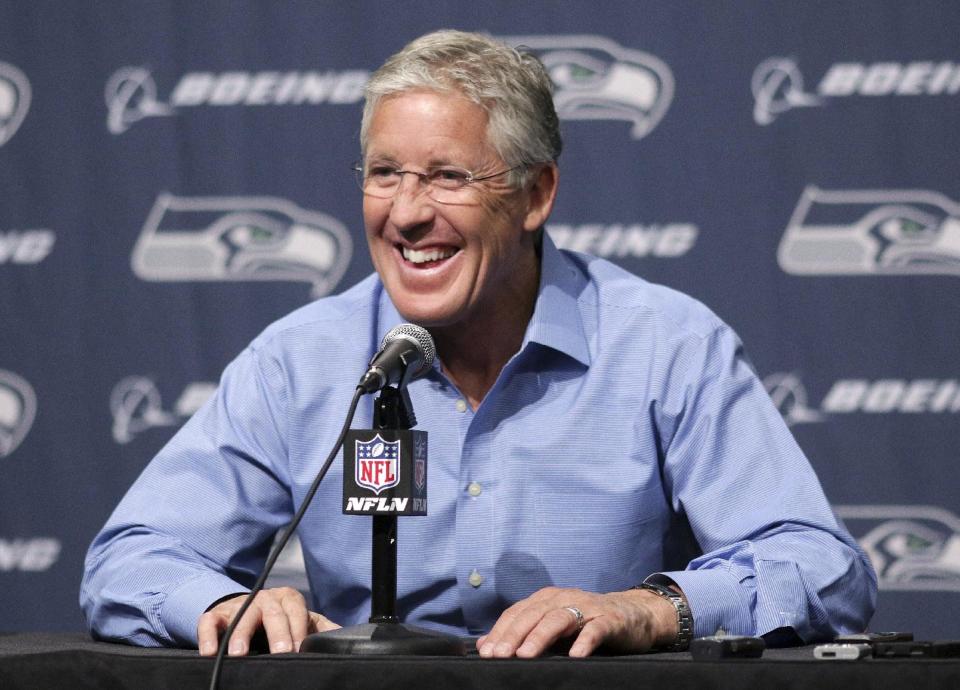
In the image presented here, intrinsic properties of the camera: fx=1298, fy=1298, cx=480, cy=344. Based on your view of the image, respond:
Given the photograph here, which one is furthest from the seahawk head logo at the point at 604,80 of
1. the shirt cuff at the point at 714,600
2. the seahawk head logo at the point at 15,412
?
the shirt cuff at the point at 714,600

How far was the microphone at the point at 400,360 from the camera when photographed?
155 cm

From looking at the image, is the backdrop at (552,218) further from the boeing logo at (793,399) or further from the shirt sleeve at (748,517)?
the shirt sleeve at (748,517)

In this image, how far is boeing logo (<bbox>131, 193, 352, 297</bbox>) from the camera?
11.9 feet

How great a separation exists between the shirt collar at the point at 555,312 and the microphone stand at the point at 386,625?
71 centimetres

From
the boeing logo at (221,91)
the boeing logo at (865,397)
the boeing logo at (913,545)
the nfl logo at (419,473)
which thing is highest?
the boeing logo at (221,91)

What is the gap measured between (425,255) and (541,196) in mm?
294

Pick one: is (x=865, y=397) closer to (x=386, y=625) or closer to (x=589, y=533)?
(x=589, y=533)

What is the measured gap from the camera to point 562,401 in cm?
227

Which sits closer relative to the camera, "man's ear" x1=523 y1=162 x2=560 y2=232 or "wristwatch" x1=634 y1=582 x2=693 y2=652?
"wristwatch" x1=634 y1=582 x2=693 y2=652

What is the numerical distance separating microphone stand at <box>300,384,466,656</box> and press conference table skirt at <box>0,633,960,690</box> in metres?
0.07

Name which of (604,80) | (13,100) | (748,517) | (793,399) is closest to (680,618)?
(748,517)

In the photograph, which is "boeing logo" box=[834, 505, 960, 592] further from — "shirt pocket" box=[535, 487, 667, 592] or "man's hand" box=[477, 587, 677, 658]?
"man's hand" box=[477, 587, 677, 658]

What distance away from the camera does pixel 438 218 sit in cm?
220

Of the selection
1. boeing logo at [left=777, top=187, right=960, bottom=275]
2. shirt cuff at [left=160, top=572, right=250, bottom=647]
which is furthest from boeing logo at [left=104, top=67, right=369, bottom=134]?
shirt cuff at [left=160, top=572, right=250, bottom=647]
